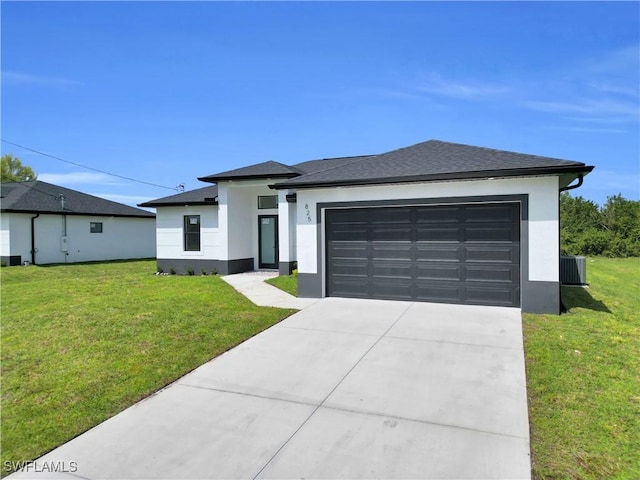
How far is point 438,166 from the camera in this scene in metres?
8.68

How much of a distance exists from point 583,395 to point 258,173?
1203cm

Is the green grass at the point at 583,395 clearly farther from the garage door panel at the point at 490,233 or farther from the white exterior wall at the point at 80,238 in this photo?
the white exterior wall at the point at 80,238

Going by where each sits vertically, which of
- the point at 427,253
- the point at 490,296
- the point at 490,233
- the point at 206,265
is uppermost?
the point at 490,233

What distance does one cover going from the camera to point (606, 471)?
2.80 metres

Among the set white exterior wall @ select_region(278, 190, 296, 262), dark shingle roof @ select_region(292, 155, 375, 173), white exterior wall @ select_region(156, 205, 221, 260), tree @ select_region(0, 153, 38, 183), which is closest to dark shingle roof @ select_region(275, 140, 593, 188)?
white exterior wall @ select_region(278, 190, 296, 262)

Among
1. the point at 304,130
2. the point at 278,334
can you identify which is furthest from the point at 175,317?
the point at 304,130

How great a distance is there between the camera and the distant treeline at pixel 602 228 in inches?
1032

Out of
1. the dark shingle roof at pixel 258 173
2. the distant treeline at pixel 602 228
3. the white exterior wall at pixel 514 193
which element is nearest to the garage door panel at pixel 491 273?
the white exterior wall at pixel 514 193

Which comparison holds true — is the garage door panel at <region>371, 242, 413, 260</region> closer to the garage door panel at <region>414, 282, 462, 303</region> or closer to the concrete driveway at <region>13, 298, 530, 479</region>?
the garage door panel at <region>414, 282, 462, 303</region>

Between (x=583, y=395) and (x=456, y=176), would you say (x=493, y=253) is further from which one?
(x=583, y=395)

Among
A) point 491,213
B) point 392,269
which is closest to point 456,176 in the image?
point 491,213

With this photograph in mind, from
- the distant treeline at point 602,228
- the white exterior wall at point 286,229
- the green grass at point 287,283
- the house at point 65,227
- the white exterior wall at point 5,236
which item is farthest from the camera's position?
the distant treeline at point 602,228

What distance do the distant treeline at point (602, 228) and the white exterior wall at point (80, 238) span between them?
29.4 metres

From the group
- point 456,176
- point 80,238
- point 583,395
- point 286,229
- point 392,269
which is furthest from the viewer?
point 80,238
